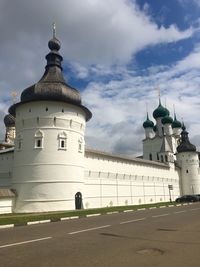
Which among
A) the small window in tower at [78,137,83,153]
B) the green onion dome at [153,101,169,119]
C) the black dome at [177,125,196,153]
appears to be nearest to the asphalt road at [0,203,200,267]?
the small window in tower at [78,137,83,153]

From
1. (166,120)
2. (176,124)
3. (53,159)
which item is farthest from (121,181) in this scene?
(176,124)

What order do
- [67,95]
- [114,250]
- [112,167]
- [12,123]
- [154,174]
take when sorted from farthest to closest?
[12,123]
[154,174]
[112,167]
[67,95]
[114,250]

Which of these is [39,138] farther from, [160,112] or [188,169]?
[160,112]

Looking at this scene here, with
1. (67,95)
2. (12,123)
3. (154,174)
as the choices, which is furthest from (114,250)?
(12,123)

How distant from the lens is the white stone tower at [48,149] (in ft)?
71.1

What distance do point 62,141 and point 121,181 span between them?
10.5m

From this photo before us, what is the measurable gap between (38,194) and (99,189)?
7.32m

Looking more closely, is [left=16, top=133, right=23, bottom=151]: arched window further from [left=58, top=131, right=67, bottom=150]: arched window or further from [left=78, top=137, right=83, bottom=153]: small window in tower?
[left=78, top=137, right=83, bottom=153]: small window in tower

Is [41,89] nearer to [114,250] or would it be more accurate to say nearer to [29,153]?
[29,153]

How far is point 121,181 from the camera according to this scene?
30.7 metres

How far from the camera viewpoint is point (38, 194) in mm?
21484

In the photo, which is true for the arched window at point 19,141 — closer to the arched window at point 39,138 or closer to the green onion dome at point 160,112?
the arched window at point 39,138

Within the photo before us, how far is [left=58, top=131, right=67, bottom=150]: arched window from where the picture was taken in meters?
22.6

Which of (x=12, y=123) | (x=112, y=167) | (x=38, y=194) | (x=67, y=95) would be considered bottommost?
(x=38, y=194)
